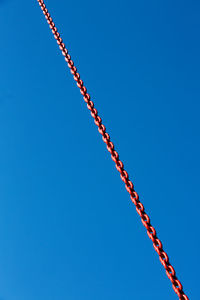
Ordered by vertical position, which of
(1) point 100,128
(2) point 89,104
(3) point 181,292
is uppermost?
(2) point 89,104

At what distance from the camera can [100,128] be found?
4.94 feet

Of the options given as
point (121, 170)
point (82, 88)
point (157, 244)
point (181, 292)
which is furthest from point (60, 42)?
point (181, 292)

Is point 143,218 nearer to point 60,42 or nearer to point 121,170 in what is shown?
point 121,170

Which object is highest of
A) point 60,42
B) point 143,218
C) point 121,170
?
point 60,42

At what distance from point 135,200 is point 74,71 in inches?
29.8

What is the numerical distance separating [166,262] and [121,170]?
427 mm

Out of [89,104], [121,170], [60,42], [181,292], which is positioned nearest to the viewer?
[181,292]

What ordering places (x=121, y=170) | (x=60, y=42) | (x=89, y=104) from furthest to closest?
1. (x=60, y=42)
2. (x=89, y=104)
3. (x=121, y=170)

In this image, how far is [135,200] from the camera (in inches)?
52.7

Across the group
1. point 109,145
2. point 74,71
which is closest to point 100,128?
point 109,145

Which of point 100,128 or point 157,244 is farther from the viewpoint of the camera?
point 100,128

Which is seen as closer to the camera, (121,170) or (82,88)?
(121,170)

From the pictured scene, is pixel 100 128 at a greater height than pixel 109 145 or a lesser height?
greater

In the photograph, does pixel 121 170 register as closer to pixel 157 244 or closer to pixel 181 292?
pixel 157 244
